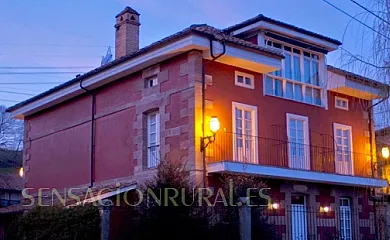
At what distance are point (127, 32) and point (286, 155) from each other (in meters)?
6.97

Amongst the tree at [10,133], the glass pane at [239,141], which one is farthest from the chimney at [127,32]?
the tree at [10,133]

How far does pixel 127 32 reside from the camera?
20.1 m

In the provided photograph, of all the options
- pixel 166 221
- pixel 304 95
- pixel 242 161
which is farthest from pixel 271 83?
pixel 166 221

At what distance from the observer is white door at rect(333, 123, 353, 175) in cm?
1925

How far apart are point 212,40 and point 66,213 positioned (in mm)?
5786

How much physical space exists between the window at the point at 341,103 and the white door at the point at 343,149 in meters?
0.64

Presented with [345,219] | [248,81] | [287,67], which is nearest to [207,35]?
[248,81]

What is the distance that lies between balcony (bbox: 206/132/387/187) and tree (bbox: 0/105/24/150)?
42.1 meters

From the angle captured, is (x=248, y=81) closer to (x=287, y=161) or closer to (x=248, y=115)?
(x=248, y=115)

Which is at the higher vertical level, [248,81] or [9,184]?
[248,81]

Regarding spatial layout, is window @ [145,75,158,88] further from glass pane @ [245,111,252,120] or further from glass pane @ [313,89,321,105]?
glass pane @ [313,89,321,105]

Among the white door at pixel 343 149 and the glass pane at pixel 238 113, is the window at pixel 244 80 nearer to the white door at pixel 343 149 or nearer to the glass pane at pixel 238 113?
the glass pane at pixel 238 113

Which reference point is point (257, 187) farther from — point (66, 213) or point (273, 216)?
point (66, 213)

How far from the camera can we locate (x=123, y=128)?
17625 millimetres
